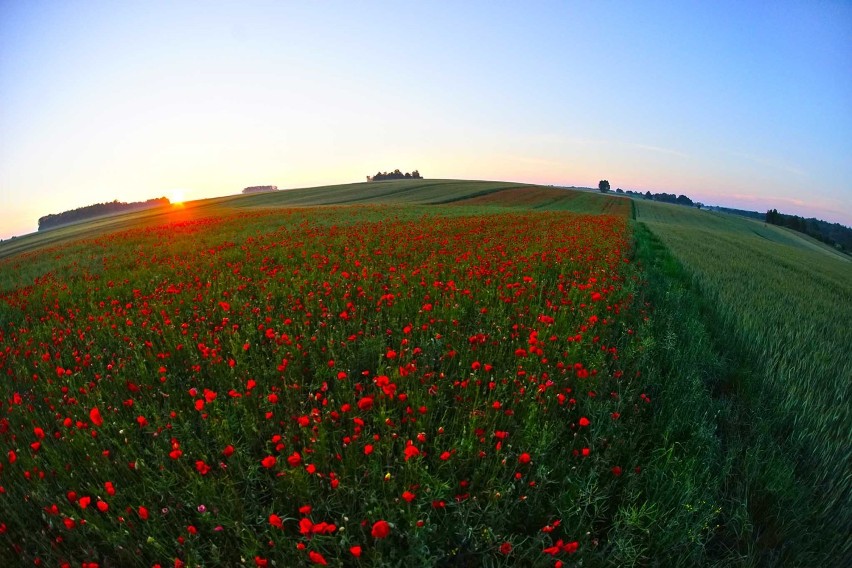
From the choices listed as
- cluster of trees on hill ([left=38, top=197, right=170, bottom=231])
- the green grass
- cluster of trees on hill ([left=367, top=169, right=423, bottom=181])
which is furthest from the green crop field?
cluster of trees on hill ([left=367, top=169, right=423, bottom=181])

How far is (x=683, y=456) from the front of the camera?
257 centimetres

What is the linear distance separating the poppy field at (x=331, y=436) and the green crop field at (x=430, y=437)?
0.07 feet

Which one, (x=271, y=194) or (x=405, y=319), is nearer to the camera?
(x=405, y=319)

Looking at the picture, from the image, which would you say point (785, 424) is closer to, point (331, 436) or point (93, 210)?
point (331, 436)

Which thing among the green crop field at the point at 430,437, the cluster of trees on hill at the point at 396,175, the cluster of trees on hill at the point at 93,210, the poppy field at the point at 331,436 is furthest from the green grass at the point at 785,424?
the cluster of trees on hill at the point at 396,175

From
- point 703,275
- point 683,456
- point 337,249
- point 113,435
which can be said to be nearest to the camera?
point 683,456

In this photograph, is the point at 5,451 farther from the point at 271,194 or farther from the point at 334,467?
the point at 271,194

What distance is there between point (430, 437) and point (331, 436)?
64cm

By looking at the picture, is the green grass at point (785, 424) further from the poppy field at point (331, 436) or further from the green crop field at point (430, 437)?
the poppy field at point (331, 436)

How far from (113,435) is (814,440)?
506 centimetres

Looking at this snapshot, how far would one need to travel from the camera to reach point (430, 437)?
260 centimetres

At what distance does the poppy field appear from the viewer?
2021 millimetres

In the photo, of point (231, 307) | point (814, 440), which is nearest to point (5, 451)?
point (231, 307)

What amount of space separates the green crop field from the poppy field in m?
0.02
